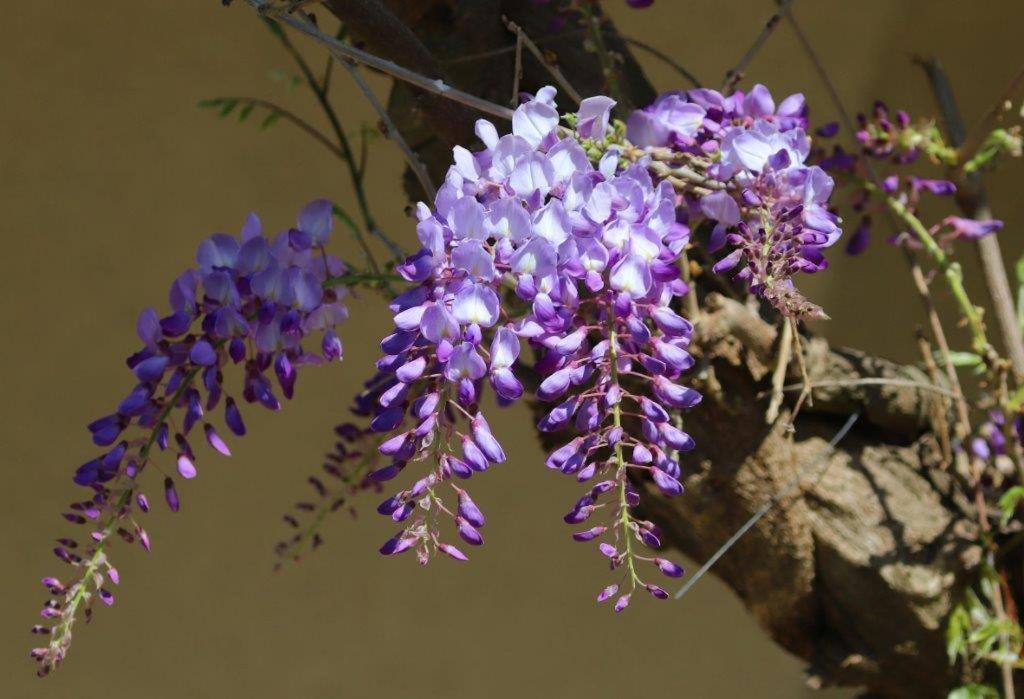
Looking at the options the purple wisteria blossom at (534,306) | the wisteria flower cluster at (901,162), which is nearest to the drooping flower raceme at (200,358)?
the purple wisteria blossom at (534,306)

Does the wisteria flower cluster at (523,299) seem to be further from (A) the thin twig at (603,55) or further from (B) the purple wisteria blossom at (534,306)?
(A) the thin twig at (603,55)

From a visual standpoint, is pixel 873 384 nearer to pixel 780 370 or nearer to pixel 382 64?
pixel 780 370

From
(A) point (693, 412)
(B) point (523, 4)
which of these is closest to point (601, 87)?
(B) point (523, 4)

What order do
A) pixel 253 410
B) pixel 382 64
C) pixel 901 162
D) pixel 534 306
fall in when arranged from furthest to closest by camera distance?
pixel 253 410 → pixel 901 162 → pixel 382 64 → pixel 534 306

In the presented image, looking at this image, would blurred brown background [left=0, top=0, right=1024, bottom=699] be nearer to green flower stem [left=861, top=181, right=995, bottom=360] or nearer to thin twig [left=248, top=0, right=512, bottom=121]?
green flower stem [left=861, top=181, right=995, bottom=360]

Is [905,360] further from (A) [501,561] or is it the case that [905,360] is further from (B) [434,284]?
(B) [434,284]

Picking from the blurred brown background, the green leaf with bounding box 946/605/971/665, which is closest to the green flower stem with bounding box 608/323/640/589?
the green leaf with bounding box 946/605/971/665

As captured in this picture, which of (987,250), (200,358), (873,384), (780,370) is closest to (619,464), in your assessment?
(200,358)
